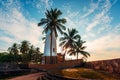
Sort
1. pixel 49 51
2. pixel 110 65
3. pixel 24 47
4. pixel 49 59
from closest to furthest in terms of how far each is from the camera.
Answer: pixel 110 65 < pixel 49 59 < pixel 49 51 < pixel 24 47

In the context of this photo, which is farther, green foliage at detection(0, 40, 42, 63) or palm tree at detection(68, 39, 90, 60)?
green foliage at detection(0, 40, 42, 63)

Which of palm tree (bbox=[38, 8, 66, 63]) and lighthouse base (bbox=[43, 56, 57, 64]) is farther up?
palm tree (bbox=[38, 8, 66, 63])

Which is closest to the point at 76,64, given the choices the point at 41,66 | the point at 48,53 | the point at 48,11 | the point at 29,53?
the point at 41,66

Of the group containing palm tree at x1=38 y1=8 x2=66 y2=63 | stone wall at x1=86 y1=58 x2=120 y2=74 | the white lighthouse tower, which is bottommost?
stone wall at x1=86 y1=58 x2=120 y2=74

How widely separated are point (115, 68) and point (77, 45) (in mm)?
37618

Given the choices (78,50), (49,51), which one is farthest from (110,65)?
(78,50)

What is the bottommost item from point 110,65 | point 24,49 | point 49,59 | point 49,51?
point 110,65

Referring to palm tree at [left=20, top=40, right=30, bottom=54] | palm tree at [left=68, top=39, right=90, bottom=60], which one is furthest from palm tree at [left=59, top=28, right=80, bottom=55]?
palm tree at [left=20, top=40, right=30, bottom=54]

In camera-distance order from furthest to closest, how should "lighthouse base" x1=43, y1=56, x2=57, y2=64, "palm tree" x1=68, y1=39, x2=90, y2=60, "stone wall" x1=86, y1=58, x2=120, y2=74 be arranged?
1. "palm tree" x1=68, y1=39, x2=90, y2=60
2. "lighthouse base" x1=43, y1=56, x2=57, y2=64
3. "stone wall" x1=86, y1=58, x2=120, y2=74

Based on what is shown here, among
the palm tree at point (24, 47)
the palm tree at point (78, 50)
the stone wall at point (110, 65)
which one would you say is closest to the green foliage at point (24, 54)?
the palm tree at point (24, 47)

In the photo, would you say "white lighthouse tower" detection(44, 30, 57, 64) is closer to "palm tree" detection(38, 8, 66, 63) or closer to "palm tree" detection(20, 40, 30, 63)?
"palm tree" detection(38, 8, 66, 63)

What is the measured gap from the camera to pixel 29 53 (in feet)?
240

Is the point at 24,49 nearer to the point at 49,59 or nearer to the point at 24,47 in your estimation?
the point at 24,47

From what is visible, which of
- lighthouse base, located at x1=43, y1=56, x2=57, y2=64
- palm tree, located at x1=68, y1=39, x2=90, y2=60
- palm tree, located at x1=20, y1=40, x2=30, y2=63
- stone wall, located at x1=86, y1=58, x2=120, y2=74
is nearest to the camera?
stone wall, located at x1=86, y1=58, x2=120, y2=74
